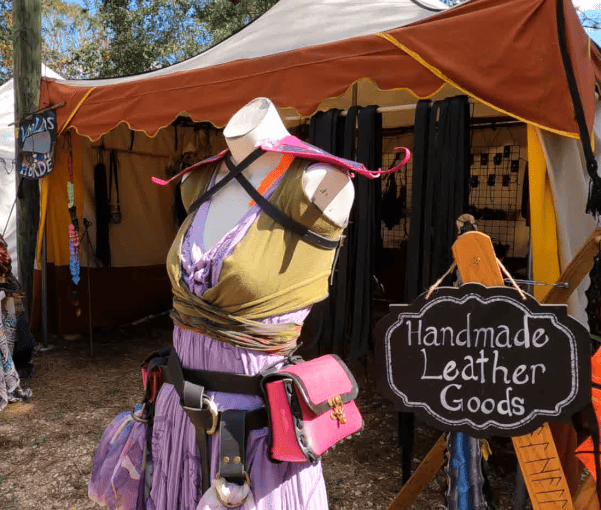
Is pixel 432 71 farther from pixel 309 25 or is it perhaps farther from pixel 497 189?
pixel 497 189

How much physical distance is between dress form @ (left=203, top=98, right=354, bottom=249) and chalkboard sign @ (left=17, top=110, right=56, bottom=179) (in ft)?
10.9

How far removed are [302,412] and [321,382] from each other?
8 cm

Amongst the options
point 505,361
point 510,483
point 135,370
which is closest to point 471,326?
point 505,361

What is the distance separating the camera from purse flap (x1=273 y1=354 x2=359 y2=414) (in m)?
1.04

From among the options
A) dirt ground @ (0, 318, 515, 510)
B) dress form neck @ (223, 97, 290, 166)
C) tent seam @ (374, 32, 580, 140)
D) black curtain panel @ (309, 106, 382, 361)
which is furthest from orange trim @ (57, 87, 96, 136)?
dress form neck @ (223, 97, 290, 166)

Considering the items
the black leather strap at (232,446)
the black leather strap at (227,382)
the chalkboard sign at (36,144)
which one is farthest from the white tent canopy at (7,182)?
the black leather strap at (232,446)

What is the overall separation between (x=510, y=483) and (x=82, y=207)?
13.7ft

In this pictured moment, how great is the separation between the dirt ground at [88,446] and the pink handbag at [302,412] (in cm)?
155

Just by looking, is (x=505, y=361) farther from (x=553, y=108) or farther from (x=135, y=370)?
(x=135, y=370)

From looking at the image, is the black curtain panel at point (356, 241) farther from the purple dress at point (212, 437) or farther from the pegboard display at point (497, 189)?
the pegboard display at point (497, 189)

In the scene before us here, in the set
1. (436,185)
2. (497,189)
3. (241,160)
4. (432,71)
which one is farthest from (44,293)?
(497,189)

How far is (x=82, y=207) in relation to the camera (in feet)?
15.5

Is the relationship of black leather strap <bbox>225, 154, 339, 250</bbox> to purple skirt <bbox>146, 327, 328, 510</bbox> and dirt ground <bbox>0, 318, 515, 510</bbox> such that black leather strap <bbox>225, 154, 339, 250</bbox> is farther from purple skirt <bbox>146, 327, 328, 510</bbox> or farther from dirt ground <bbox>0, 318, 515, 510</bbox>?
dirt ground <bbox>0, 318, 515, 510</bbox>

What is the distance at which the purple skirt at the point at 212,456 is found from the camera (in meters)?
1.08
